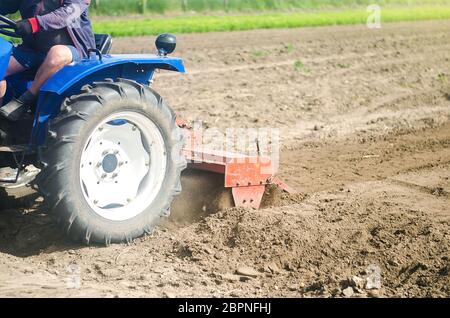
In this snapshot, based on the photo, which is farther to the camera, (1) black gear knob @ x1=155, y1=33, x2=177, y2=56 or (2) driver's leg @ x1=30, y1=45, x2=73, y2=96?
(1) black gear knob @ x1=155, y1=33, x2=177, y2=56

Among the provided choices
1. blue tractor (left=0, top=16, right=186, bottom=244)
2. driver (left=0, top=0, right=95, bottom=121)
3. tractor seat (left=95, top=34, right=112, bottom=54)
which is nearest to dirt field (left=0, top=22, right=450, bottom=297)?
blue tractor (left=0, top=16, right=186, bottom=244)

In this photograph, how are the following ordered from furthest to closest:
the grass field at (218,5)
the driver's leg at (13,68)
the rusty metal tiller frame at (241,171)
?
the grass field at (218,5) → the rusty metal tiller frame at (241,171) → the driver's leg at (13,68)

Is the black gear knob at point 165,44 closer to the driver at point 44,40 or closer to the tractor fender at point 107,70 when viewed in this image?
the tractor fender at point 107,70

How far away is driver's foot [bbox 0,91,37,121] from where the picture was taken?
16.0 feet

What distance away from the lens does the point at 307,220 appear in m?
5.34

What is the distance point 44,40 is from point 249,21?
549 inches

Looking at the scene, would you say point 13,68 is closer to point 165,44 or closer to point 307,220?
point 165,44

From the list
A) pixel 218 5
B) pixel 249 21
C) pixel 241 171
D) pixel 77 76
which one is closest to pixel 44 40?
pixel 77 76

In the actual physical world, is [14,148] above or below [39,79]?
below

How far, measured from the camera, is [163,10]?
20859 millimetres

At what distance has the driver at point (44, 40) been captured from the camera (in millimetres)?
4891

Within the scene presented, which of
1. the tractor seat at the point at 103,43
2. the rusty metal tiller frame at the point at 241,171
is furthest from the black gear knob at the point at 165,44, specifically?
the rusty metal tiller frame at the point at 241,171

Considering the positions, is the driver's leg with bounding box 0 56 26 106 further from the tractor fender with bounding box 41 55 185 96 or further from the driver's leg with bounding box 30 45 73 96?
the tractor fender with bounding box 41 55 185 96

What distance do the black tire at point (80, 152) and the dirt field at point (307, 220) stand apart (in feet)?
0.44
